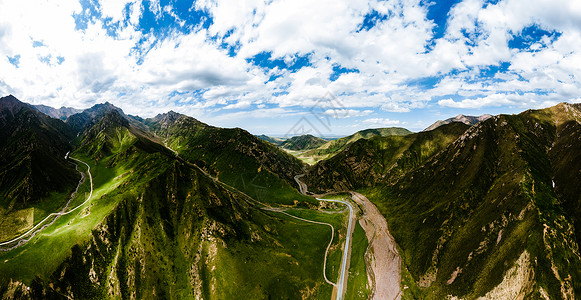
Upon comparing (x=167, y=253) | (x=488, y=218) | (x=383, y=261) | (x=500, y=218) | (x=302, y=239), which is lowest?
(x=383, y=261)

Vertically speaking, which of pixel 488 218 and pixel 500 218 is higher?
pixel 500 218

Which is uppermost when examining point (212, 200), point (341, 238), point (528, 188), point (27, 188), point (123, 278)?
point (27, 188)

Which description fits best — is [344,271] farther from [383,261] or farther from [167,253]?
[167,253]

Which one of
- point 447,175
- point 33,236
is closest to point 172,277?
point 33,236

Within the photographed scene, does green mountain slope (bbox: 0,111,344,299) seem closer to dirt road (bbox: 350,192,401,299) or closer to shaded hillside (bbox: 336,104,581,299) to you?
dirt road (bbox: 350,192,401,299)

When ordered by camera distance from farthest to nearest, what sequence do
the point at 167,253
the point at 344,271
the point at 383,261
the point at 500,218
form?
1. the point at 383,261
2. the point at 344,271
3. the point at 167,253
4. the point at 500,218

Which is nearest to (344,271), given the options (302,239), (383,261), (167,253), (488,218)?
(383,261)

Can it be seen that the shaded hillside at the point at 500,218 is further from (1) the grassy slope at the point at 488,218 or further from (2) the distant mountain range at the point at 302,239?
(2) the distant mountain range at the point at 302,239

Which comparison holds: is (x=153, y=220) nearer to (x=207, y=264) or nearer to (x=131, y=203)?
(x=131, y=203)
